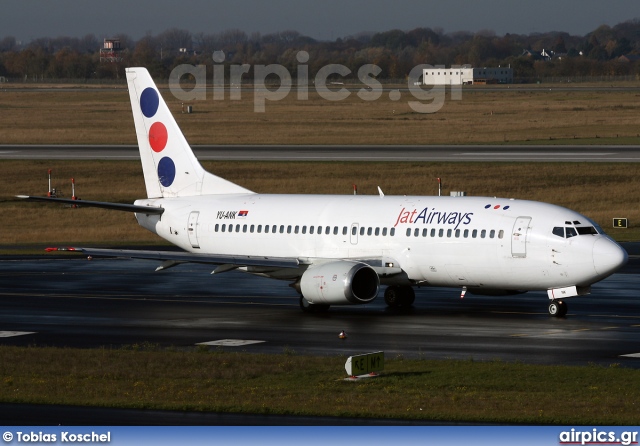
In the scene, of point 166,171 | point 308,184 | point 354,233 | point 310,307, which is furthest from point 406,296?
point 308,184

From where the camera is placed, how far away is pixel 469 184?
85125 millimetres

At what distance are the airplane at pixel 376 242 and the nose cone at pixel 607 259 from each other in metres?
0.03

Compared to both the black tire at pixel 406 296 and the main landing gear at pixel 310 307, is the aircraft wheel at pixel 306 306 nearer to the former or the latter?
the main landing gear at pixel 310 307

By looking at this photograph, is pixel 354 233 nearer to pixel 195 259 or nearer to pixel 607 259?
pixel 195 259

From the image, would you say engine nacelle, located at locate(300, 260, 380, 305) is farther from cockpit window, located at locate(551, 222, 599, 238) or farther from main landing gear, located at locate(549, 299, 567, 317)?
cockpit window, located at locate(551, 222, 599, 238)

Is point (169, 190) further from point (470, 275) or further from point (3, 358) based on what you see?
point (3, 358)

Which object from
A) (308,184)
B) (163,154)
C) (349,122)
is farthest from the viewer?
(349,122)

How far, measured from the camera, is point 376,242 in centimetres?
4316

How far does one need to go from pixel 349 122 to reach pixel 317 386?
392ft

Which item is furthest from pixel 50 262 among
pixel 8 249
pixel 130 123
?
pixel 130 123

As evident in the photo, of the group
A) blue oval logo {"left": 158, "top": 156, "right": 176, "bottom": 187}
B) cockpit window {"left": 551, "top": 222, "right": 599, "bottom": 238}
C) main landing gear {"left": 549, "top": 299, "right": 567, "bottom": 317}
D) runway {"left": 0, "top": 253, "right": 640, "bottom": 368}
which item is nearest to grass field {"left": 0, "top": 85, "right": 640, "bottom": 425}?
runway {"left": 0, "top": 253, "right": 640, "bottom": 368}

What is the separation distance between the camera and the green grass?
2456 centimetres

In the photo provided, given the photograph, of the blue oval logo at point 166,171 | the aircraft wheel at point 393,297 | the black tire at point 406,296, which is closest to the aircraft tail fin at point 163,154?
the blue oval logo at point 166,171

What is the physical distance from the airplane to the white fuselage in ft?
0.13
